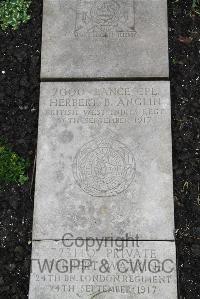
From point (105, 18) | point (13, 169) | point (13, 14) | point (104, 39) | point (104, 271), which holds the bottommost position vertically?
point (104, 271)

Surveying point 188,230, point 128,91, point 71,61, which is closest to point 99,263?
point 188,230

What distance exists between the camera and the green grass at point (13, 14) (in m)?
4.01

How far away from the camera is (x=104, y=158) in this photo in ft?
11.2

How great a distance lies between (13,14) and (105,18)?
2.73 feet

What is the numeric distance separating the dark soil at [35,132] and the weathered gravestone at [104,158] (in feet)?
0.72

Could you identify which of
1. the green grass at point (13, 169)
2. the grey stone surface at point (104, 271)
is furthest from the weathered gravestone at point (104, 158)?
the green grass at point (13, 169)

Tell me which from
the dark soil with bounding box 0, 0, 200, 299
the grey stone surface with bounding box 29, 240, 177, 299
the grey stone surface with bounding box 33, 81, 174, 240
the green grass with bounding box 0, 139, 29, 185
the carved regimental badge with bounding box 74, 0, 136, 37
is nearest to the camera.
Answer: the grey stone surface with bounding box 29, 240, 177, 299

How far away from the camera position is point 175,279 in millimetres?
3160

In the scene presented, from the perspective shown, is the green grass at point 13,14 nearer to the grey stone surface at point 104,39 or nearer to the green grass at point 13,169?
the grey stone surface at point 104,39

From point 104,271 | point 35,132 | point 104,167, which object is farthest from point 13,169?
point 104,271

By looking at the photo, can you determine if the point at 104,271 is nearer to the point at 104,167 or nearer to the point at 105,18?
the point at 104,167

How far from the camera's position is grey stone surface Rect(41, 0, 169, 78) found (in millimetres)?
3652

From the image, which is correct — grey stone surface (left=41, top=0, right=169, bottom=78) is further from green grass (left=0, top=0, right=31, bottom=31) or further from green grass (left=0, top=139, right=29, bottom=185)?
green grass (left=0, top=139, right=29, bottom=185)

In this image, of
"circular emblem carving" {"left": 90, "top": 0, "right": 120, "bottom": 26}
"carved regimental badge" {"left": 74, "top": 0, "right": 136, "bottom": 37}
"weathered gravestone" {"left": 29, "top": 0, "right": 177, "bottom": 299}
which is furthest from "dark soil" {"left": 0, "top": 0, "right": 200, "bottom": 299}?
"circular emblem carving" {"left": 90, "top": 0, "right": 120, "bottom": 26}
